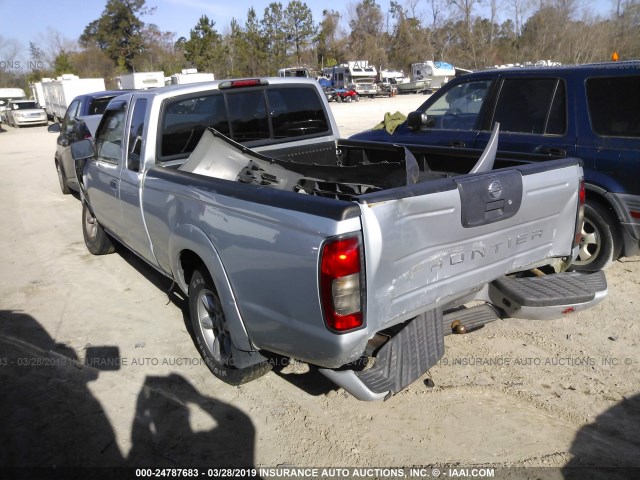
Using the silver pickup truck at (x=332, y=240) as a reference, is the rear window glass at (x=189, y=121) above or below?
above

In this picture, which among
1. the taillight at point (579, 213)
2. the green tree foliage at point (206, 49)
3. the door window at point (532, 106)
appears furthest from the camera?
the green tree foliage at point (206, 49)

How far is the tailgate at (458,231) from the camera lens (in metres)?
2.50

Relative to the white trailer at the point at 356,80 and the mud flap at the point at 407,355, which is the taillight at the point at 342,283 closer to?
the mud flap at the point at 407,355

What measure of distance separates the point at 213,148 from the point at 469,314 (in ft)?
7.22

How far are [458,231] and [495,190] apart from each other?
1.09ft

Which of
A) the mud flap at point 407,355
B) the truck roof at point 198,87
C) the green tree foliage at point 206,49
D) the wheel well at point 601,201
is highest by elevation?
the green tree foliage at point 206,49

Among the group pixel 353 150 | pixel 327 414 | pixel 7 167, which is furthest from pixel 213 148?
pixel 7 167

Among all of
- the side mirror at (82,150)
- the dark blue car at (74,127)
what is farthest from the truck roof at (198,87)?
the dark blue car at (74,127)

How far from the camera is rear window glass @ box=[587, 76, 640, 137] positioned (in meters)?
4.65

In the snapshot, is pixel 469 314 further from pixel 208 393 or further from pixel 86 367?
pixel 86 367

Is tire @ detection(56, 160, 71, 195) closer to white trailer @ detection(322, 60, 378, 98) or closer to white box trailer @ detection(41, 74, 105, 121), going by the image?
white box trailer @ detection(41, 74, 105, 121)

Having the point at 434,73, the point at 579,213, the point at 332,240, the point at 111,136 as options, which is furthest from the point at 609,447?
the point at 434,73

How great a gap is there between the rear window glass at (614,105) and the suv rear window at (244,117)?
2.53 m

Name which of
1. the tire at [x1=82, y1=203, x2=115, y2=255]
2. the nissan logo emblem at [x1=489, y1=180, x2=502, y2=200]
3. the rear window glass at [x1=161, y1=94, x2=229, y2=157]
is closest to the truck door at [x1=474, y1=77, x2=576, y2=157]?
the nissan logo emblem at [x1=489, y1=180, x2=502, y2=200]
